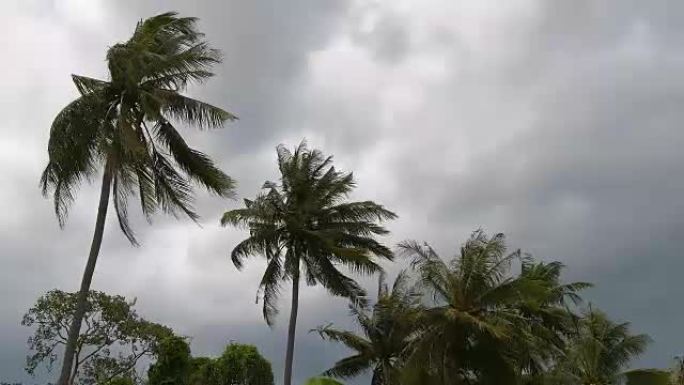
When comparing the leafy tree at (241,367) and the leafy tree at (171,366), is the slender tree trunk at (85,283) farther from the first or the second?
the leafy tree at (241,367)

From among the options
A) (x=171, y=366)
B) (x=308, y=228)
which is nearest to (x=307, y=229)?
(x=308, y=228)

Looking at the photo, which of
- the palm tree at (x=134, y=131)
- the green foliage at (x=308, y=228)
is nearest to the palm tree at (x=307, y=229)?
the green foliage at (x=308, y=228)

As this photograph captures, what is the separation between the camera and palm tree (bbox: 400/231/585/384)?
98.4ft

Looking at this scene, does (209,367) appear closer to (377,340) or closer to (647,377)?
(377,340)

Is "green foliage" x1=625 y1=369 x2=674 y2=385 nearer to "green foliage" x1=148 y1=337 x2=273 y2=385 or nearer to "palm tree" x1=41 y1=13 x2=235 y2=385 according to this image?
"green foliage" x1=148 y1=337 x2=273 y2=385

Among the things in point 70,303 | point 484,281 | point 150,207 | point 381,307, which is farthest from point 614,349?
point 150,207

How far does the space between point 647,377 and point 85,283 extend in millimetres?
33429

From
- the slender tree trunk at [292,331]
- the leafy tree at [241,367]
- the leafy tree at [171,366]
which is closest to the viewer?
the slender tree trunk at [292,331]

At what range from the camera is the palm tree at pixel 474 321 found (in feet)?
98.4

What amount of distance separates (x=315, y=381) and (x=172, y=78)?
17069 millimetres

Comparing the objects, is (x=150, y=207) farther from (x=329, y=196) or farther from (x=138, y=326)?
(x=138, y=326)

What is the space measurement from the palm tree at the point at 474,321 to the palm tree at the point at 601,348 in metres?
12.1

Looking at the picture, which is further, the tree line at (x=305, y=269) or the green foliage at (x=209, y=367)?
the green foliage at (x=209, y=367)

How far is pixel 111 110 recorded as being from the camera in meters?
22.1
